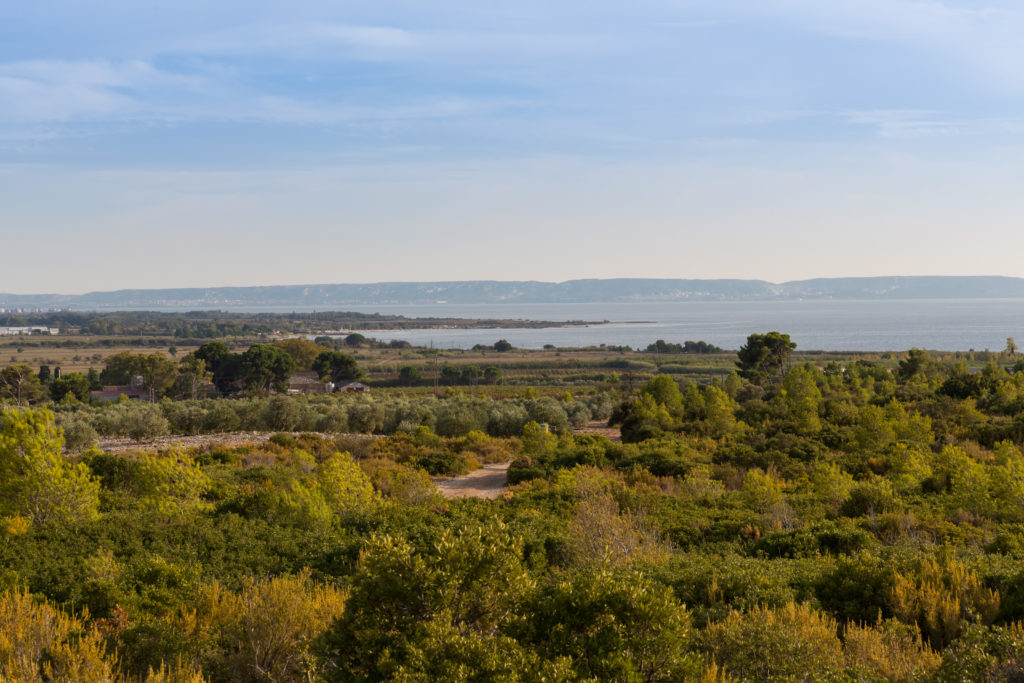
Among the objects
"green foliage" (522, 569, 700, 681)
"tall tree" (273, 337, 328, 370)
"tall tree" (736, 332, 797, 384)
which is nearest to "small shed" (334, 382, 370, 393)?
"tall tree" (273, 337, 328, 370)

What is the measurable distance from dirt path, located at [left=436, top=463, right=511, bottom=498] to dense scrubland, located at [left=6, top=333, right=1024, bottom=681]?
2.13 feet

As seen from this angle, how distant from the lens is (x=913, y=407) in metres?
27.7

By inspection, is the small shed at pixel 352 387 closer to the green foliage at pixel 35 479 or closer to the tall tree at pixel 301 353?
the tall tree at pixel 301 353

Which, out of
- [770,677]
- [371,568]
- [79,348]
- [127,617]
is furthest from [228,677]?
[79,348]

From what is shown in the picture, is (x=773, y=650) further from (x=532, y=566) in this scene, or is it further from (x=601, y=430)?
(x=601, y=430)

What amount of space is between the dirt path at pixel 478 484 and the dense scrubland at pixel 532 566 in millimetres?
649

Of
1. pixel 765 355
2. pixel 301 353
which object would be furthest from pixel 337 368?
pixel 765 355

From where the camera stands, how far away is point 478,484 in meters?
20.8

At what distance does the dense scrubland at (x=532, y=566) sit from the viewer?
4.53m

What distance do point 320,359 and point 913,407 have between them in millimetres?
55888

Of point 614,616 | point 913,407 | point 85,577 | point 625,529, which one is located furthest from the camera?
point 913,407

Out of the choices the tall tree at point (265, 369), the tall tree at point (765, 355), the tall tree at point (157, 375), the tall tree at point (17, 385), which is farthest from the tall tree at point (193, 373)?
the tall tree at point (765, 355)

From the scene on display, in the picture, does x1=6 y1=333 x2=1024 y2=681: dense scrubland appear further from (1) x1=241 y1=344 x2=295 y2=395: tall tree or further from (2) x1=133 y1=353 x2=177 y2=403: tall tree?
(2) x1=133 y1=353 x2=177 y2=403: tall tree

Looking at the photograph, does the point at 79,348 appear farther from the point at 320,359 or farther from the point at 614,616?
the point at 614,616
